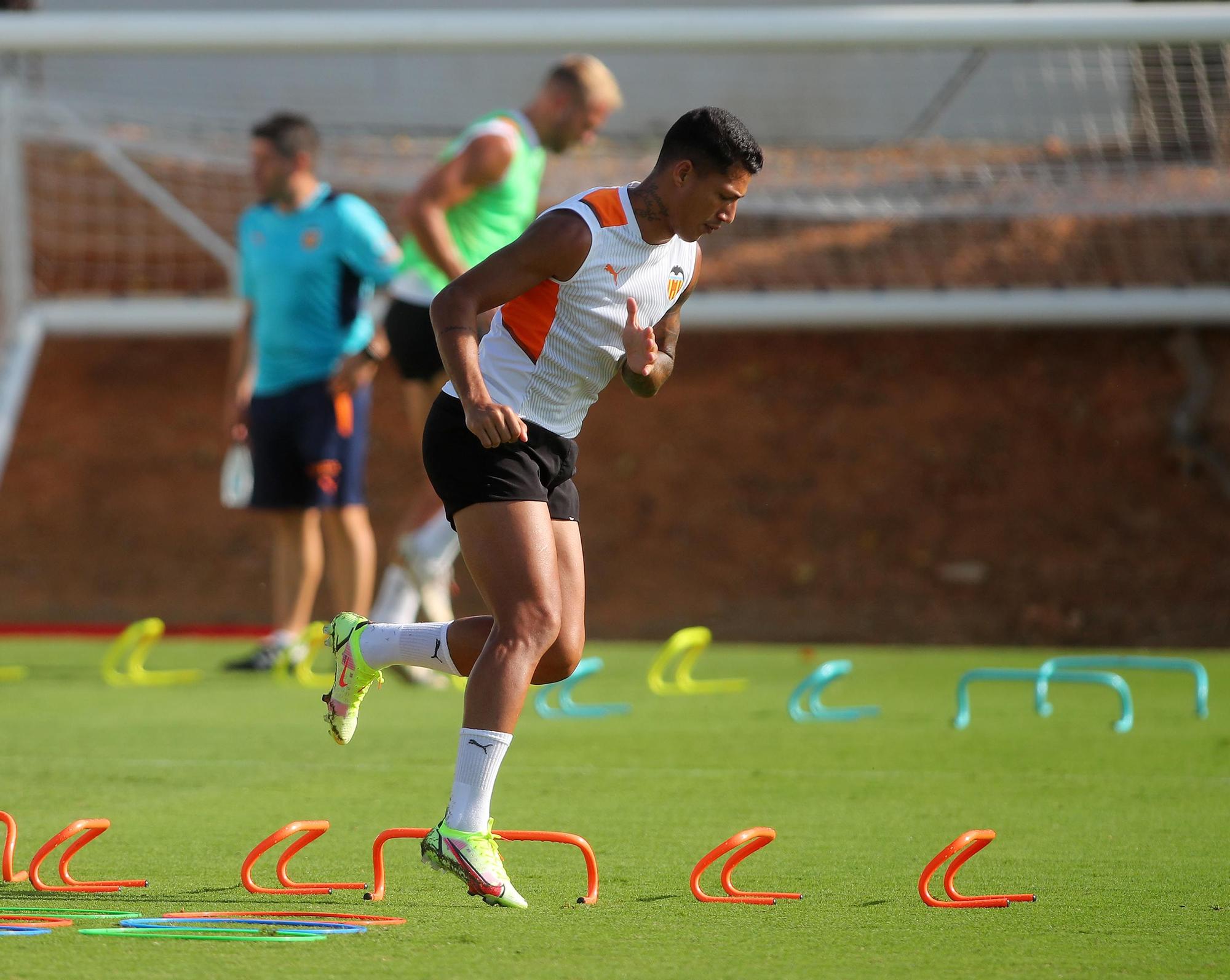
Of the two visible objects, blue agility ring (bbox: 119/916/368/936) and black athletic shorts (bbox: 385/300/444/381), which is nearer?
blue agility ring (bbox: 119/916/368/936)

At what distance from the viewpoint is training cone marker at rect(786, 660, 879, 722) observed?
19.5 ft

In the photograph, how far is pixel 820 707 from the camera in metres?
6.44

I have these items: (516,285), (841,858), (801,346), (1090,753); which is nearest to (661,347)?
(516,285)

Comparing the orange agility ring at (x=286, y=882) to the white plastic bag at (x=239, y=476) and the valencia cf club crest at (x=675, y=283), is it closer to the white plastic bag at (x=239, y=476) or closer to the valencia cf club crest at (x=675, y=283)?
the valencia cf club crest at (x=675, y=283)

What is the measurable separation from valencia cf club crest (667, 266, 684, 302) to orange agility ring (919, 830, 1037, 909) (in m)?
1.33

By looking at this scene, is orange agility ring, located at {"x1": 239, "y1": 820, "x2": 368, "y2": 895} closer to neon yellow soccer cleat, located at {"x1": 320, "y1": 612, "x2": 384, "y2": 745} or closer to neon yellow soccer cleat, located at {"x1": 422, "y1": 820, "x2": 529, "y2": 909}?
neon yellow soccer cleat, located at {"x1": 422, "y1": 820, "x2": 529, "y2": 909}

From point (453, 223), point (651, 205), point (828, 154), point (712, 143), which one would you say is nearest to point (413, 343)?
point (453, 223)

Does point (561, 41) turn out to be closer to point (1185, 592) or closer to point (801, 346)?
point (801, 346)

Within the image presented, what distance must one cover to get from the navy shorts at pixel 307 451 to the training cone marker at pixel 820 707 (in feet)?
7.71

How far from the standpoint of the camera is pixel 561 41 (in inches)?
325

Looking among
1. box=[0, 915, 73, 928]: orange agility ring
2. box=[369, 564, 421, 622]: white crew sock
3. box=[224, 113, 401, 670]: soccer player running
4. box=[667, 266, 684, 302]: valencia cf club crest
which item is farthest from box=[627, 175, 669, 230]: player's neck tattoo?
box=[224, 113, 401, 670]: soccer player running

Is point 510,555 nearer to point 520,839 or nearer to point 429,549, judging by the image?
point 520,839

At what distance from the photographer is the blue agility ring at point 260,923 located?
2.83 meters

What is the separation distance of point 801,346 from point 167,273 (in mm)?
4616
